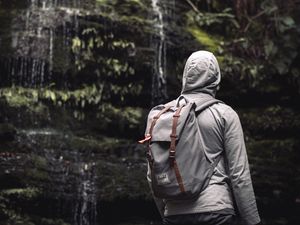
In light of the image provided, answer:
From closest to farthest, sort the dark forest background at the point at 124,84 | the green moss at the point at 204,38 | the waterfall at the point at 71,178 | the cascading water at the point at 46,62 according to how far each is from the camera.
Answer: the waterfall at the point at 71,178 < the cascading water at the point at 46,62 < the dark forest background at the point at 124,84 < the green moss at the point at 204,38

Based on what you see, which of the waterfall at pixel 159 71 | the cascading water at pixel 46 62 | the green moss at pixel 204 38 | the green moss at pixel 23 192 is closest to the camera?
the green moss at pixel 23 192

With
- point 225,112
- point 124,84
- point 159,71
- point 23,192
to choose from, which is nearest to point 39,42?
point 124,84

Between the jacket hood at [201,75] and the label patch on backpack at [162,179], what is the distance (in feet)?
2.03

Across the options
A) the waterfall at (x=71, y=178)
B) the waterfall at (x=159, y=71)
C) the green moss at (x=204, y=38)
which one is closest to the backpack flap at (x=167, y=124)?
the waterfall at (x=71, y=178)

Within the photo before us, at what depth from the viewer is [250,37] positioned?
31.4 ft

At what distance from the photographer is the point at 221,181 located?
3121mm

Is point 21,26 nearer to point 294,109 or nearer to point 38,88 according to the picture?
point 38,88

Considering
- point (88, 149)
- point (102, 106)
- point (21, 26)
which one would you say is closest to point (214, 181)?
point (88, 149)

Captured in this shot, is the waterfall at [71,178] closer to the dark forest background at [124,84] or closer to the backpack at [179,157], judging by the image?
the dark forest background at [124,84]

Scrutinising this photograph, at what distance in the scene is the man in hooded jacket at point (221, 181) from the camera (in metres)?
3.04

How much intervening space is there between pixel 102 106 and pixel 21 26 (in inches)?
76.8

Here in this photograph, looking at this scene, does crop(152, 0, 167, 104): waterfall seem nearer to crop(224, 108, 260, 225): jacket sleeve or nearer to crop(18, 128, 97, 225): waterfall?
crop(18, 128, 97, 225): waterfall

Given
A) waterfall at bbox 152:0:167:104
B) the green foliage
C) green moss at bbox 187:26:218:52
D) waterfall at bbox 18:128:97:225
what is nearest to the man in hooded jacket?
waterfall at bbox 18:128:97:225

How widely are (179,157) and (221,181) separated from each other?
0.31m
